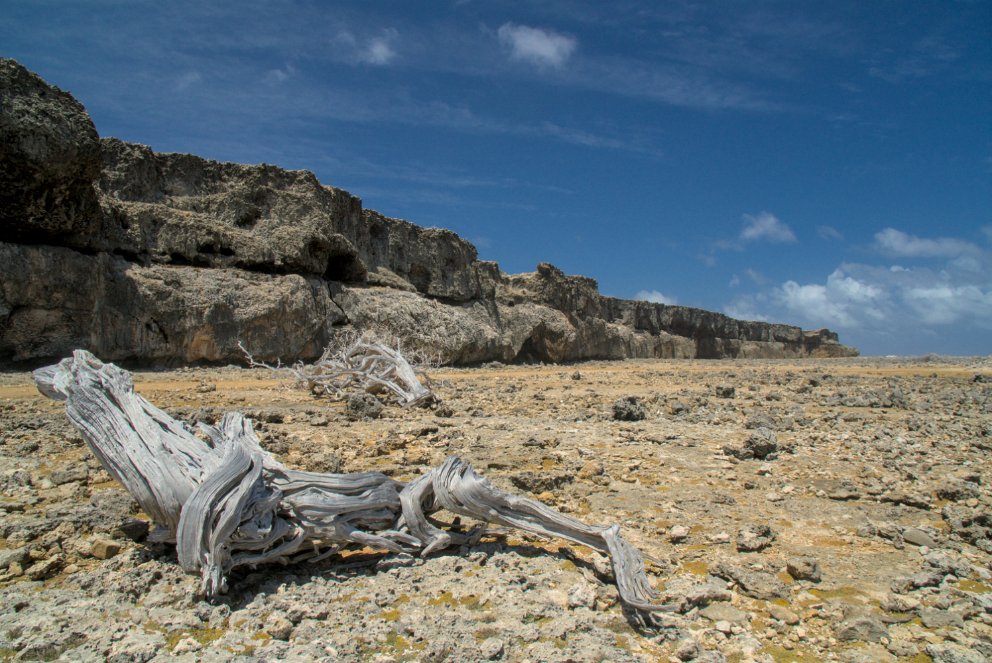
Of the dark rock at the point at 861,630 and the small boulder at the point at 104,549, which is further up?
the dark rock at the point at 861,630

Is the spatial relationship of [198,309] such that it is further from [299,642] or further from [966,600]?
[966,600]

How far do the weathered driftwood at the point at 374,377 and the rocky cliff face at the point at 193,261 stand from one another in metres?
5.61

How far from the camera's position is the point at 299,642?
280cm

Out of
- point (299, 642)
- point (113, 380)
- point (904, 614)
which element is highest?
point (113, 380)

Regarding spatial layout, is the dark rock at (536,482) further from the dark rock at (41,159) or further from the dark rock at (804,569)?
the dark rock at (41,159)

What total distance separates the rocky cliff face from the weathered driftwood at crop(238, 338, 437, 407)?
561cm

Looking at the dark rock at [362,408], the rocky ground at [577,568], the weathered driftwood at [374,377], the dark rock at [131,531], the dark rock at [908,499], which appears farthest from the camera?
the weathered driftwood at [374,377]

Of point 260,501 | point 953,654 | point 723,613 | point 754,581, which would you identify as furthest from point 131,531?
point 953,654

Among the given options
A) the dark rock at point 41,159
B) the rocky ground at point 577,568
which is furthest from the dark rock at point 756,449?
the dark rock at point 41,159

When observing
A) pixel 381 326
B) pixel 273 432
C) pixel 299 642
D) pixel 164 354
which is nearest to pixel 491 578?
pixel 299 642

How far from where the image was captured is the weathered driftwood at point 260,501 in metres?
3.32

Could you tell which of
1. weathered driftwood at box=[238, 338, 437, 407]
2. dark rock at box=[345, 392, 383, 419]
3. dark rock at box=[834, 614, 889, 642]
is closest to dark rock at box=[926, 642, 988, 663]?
dark rock at box=[834, 614, 889, 642]

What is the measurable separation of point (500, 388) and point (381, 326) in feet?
32.2

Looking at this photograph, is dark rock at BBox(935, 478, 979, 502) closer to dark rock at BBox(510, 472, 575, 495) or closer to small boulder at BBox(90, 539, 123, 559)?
dark rock at BBox(510, 472, 575, 495)
